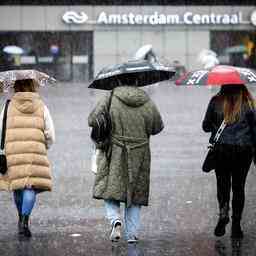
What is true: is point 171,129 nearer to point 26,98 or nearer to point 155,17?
point 26,98

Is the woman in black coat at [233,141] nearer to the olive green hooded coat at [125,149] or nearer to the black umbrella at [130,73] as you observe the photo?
the black umbrella at [130,73]

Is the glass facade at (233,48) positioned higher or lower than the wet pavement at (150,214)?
higher

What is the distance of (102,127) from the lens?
771 centimetres

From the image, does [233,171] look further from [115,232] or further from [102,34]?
[102,34]

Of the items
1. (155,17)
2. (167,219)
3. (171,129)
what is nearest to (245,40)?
(155,17)

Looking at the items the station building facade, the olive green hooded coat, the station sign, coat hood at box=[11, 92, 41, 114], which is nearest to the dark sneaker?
the olive green hooded coat

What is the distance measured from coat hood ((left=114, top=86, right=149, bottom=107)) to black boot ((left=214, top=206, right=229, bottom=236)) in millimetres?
1319

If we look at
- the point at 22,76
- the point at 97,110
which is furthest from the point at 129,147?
the point at 22,76

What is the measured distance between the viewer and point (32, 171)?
838 centimetres

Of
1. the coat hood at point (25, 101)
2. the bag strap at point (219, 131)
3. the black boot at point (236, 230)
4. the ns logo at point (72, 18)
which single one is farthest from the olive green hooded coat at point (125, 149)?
the ns logo at point (72, 18)

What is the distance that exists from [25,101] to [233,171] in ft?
6.79

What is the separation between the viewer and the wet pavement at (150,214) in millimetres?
7941

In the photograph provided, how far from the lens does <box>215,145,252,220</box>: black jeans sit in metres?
8.18

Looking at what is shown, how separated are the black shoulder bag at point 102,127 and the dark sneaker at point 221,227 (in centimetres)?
137
